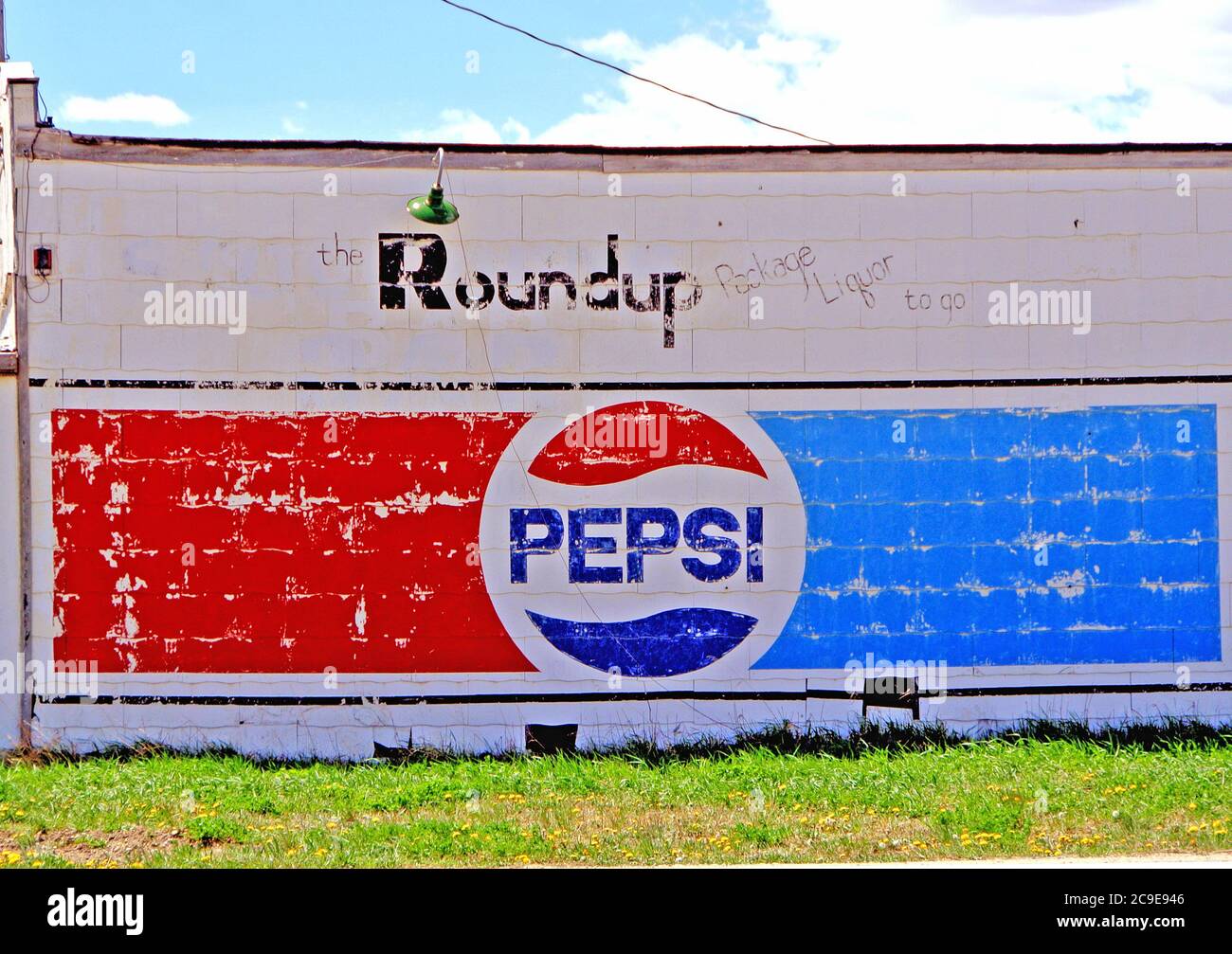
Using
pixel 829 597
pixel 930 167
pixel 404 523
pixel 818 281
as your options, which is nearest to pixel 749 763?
pixel 829 597

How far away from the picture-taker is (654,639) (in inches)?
339

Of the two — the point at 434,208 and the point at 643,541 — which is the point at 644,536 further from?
the point at 434,208

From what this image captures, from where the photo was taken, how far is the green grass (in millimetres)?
6406

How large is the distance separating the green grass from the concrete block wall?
1.24 ft

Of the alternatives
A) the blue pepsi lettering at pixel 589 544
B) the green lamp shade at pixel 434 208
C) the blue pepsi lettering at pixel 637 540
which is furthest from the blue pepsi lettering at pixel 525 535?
the green lamp shade at pixel 434 208

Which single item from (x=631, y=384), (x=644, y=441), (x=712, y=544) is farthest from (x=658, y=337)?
(x=712, y=544)

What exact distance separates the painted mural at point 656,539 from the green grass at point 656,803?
0.67 m

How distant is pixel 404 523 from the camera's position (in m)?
8.53

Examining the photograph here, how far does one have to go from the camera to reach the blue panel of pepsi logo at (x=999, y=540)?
8.66m

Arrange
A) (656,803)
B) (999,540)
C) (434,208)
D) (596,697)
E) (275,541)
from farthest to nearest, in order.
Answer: (999,540) < (596,697) < (275,541) < (434,208) < (656,803)

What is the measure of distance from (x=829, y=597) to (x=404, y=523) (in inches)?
121

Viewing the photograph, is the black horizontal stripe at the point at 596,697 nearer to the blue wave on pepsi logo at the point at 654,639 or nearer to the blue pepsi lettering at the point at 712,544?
the blue wave on pepsi logo at the point at 654,639

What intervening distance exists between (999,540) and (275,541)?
514 cm

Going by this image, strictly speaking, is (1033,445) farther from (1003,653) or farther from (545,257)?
(545,257)
